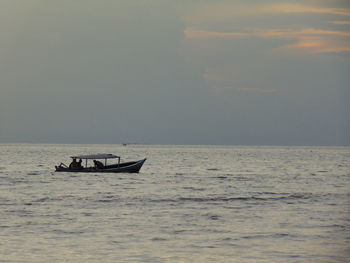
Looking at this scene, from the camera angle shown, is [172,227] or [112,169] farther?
[112,169]

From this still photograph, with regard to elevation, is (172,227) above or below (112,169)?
below

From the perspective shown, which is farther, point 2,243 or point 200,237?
point 200,237

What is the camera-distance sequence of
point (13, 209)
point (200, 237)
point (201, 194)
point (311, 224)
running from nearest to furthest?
1. point (200, 237)
2. point (311, 224)
3. point (13, 209)
4. point (201, 194)

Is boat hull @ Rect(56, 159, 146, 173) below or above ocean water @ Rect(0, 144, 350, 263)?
above

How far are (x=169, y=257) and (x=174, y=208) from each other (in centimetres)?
1573

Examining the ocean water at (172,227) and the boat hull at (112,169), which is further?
the boat hull at (112,169)

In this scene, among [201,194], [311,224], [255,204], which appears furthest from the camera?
[201,194]

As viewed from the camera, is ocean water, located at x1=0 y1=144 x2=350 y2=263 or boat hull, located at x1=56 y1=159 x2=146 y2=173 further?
boat hull, located at x1=56 y1=159 x2=146 y2=173

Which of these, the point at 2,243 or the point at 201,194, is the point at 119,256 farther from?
the point at 201,194

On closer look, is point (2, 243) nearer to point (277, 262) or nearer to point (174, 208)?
point (277, 262)

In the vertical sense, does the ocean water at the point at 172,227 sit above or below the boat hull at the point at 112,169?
below

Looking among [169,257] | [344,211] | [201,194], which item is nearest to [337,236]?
[169,257]

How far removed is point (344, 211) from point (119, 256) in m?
19.2

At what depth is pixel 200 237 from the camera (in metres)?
23.6
